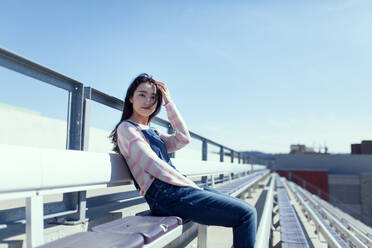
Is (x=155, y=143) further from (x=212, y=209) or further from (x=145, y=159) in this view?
(x=212, y=209)

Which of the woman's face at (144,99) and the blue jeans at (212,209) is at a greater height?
the woman's face at (144,99)

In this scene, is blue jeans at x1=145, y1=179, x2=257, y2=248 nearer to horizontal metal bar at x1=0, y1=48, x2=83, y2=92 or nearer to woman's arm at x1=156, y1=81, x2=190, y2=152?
woman's arm at x1=156, y1=81, x2=190, y2=152

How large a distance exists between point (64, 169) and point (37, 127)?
6.71m

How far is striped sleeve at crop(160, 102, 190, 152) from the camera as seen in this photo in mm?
2111

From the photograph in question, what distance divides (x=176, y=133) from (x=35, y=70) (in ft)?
3.04

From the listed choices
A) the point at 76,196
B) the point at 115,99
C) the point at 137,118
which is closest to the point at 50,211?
the point at 76,196

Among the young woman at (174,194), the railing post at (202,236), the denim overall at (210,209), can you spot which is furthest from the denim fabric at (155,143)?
the railing post at (202,236)

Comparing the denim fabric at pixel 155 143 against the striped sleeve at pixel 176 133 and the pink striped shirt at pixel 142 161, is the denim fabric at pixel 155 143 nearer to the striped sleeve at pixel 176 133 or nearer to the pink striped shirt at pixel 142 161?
the pink striped shirt at pixel 142 161

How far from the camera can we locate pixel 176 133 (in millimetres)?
2131

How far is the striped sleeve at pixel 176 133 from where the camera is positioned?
2.11m

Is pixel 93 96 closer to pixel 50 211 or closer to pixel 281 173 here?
pixel 50 211

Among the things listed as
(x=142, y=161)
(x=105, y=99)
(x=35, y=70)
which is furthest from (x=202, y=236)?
(x=35, y=70)

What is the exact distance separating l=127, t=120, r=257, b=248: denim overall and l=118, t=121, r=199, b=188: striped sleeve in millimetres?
40

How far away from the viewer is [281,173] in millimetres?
29844
